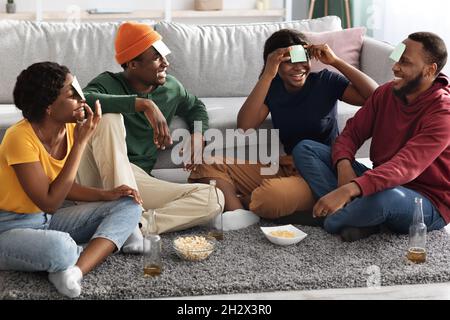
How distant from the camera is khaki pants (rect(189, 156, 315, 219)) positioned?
3.09m

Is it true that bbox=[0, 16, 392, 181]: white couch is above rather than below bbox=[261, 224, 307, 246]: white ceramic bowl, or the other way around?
above

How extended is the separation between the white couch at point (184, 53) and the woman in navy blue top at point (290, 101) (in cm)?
56

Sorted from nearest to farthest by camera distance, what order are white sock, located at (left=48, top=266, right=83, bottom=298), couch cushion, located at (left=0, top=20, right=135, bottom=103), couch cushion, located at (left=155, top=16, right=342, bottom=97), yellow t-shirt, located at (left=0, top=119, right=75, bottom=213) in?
white sock, located at (left=48, top=266, right=83, bottom=298) < yellow t-shirt, located at (left=0, top=119, right=75, bottom=213) < couch cushion, located at (left=0, top=20, right=135, bottom=103) < couch cushion, located at (left=155, top=16, right=342, bottom=97)

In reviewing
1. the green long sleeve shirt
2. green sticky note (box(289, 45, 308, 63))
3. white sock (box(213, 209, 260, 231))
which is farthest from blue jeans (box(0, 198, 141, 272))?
green sticky note (box(289, 45, 308, 63))

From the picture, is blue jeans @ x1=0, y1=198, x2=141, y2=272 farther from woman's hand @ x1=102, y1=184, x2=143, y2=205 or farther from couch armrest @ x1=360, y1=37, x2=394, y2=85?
couch armrest @ x1=360, y1=37, x2=394, y2=85

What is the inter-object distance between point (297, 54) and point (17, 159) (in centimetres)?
121

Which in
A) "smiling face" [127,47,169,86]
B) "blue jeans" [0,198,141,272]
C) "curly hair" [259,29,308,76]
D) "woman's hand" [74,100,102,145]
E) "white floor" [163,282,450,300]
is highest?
"curly hair" [259,29,308,76]

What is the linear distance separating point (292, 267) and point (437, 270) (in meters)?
0.47

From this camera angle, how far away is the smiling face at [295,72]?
10.5ft

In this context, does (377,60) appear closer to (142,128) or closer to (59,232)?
(142,128)

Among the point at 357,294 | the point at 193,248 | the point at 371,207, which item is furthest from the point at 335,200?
the point at 193,248

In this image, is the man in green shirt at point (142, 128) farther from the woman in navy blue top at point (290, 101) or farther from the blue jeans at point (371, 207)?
the blue jeans at point (371, 207)

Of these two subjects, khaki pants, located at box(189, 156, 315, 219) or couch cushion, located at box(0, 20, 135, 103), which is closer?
khaki pants, located at box(189, 156, 315, 219)
